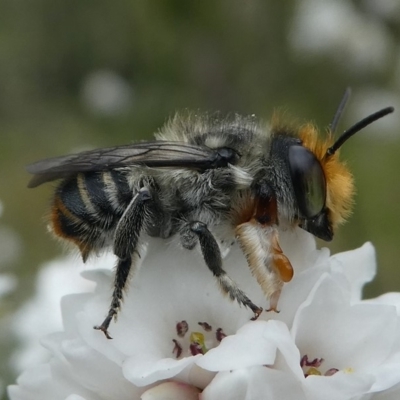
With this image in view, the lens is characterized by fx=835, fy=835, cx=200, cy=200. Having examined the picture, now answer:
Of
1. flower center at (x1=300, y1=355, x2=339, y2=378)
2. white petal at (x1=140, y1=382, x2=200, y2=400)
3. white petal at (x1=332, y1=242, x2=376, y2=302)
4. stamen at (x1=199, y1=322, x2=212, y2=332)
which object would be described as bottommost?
white petal at (x1=140, y1=382, x2=200, y2=400)

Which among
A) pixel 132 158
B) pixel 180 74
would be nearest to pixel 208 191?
pixel 132 158

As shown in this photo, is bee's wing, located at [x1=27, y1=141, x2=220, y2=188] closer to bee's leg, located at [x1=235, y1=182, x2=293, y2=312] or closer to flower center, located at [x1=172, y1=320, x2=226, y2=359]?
bee's leg, located at [x1=235, y1=182, x2=293, y2=312]

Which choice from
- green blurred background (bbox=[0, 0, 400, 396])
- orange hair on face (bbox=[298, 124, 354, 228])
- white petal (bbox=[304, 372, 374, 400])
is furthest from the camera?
green blurred background (bbox=[0, 0, 400, 396])

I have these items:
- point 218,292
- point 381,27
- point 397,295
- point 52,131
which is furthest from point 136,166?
point 52,131

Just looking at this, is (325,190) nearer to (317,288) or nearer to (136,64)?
(317,288)

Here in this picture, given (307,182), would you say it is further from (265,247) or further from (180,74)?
(180,74)

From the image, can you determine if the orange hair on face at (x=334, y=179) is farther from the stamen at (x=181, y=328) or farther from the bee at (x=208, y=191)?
the stamen at (x=181, y=328)

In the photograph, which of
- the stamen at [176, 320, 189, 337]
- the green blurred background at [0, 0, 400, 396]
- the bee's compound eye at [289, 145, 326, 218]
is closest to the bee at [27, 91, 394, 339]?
the bee's compound eye at [289, 145, 326, 218]

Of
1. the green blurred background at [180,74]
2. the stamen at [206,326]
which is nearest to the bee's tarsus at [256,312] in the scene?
the stamen at [206,326]
